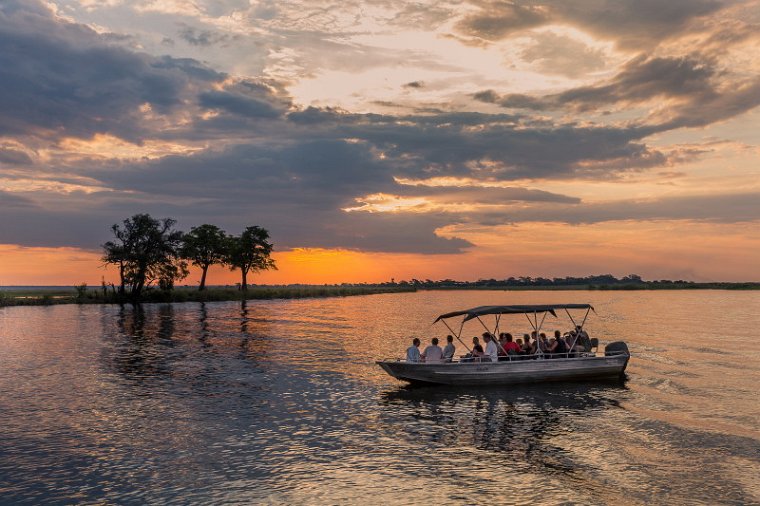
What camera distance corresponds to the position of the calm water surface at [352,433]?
53.4 ft

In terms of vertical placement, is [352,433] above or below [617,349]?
below

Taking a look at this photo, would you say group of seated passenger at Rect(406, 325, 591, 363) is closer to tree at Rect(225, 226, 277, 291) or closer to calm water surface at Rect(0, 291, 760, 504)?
calm water surface at Rect(0, 291, 760, 504)

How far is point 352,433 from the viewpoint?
22.1 m

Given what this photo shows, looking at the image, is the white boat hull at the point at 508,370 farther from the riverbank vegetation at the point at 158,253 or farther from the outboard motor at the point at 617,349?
the riverbank vegetation at the point at 158,253

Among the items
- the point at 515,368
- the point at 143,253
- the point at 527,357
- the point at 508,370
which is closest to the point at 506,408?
the point at 508,370

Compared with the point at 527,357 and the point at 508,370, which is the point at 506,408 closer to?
the point at 508,370

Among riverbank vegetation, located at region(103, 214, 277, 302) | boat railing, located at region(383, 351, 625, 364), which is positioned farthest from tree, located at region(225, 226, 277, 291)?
boat railing, located at region(383, 351, 625, 364)

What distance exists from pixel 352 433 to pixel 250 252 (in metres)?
127

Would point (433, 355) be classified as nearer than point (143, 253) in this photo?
Yes

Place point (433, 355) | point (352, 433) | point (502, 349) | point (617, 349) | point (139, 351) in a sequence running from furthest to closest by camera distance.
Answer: point (139, 351), point (617, 349), point (502, 349), point (433, 355), point (352, 433)

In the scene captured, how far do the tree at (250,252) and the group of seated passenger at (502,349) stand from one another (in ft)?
374

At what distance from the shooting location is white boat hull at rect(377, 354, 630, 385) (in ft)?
103

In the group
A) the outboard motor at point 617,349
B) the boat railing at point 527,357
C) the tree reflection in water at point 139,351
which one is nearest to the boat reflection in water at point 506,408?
the boat railing at point 527,357

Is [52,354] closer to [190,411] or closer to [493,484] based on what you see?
[190,411]
